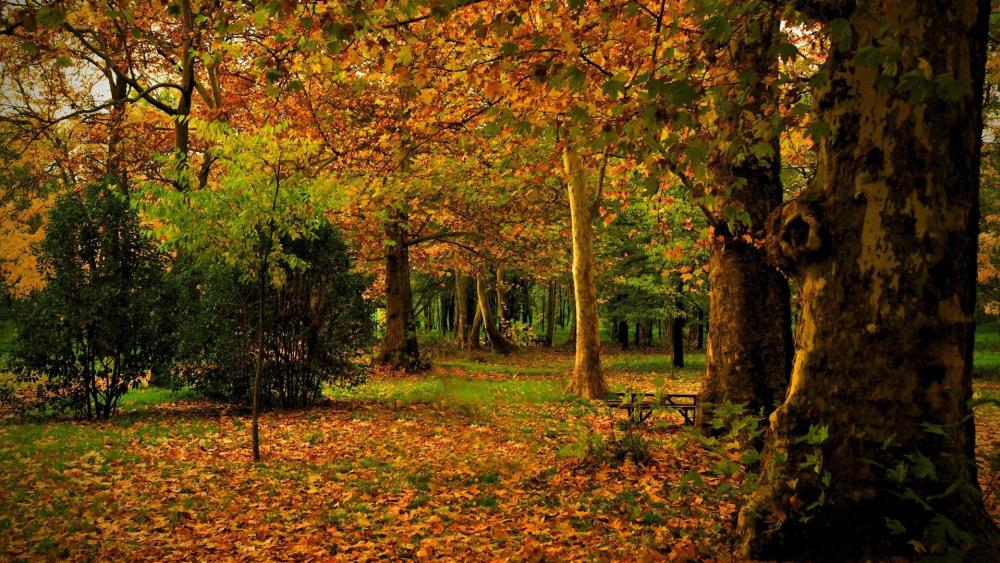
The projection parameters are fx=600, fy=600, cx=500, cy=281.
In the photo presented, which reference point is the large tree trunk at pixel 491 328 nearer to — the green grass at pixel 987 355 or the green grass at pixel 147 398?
the green grass at pixel 147 398

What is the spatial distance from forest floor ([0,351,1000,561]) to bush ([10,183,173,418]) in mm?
944

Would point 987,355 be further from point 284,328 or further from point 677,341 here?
point 284,328

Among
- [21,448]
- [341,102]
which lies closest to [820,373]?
[21,448]

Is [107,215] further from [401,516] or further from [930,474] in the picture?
[930,474]

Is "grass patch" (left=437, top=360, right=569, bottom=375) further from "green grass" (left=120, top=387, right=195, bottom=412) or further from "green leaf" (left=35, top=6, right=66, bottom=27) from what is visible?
"green leaf" (left=35, top=6, right=66, bottom=27)

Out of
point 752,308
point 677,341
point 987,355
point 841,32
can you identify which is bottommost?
point 987,355

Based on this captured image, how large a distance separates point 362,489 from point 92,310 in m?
7.32

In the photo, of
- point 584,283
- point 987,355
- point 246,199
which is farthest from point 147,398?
point 987,355

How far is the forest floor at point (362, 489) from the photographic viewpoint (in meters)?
5.17

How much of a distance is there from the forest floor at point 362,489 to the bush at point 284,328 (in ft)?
2.51

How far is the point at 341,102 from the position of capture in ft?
52.7

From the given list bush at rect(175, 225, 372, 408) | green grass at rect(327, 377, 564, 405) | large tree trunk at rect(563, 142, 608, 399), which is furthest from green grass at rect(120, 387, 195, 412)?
large tree trunk at rect(563, 142, 608, 399)

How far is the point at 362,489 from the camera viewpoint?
23.2ft

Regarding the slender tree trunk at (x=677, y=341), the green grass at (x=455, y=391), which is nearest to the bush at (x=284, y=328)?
the green grass at (x=455, y=391)
